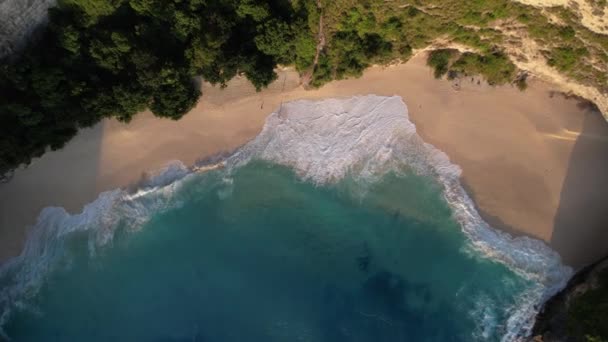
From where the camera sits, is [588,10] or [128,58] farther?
[128,58]

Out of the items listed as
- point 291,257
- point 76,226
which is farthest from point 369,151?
point 76,226

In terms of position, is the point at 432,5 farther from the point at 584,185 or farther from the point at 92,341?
the point at 92,341

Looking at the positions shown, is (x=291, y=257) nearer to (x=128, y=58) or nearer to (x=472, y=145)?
(x=472, y=145)

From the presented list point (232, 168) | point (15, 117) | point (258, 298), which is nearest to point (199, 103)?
point (232, 168)

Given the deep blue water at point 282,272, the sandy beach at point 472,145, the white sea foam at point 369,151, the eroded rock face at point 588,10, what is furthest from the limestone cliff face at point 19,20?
the eroded rock face at point 588,10

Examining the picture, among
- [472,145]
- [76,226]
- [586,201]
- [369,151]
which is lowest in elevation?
[76,226]

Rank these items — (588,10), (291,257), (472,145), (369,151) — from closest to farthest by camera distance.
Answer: (588,10)
(472,145)
(369,151)
(291,257)

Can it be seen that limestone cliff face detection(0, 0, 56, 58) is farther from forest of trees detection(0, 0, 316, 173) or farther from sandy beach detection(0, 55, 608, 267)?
sandy beach detection(0, 55, 608, 267)
